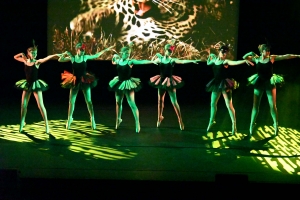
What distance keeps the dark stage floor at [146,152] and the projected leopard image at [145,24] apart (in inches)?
69.4

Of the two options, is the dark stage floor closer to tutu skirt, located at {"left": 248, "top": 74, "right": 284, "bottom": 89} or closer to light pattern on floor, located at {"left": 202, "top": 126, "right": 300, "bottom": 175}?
light pattern on floor, located at {"left": 202, "top": 126, "right": 300, "bottom": 175}

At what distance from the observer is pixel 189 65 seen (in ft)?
29.7

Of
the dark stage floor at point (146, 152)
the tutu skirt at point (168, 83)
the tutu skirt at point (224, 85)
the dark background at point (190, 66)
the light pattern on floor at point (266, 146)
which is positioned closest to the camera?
the dark stage floor at point (146, 152)

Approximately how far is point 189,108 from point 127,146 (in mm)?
3433

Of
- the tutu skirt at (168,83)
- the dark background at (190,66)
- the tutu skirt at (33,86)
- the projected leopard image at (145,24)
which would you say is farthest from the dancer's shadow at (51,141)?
the projected leopard image at (145,24)

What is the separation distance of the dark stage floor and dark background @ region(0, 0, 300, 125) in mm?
1996

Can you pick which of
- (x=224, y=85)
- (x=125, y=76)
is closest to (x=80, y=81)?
(x=125, y=76)

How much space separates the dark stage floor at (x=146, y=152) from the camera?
385 cm

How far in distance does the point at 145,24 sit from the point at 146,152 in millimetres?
3940

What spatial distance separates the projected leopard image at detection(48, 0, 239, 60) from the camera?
8.15 metres

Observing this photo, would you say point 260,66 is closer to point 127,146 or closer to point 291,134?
point 291,134

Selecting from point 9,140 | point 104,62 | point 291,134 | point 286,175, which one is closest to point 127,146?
point 9,140

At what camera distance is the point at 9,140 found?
17.2ft

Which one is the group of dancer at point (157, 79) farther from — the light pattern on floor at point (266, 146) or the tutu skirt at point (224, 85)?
the light pattern on floor at point (266, 146)
